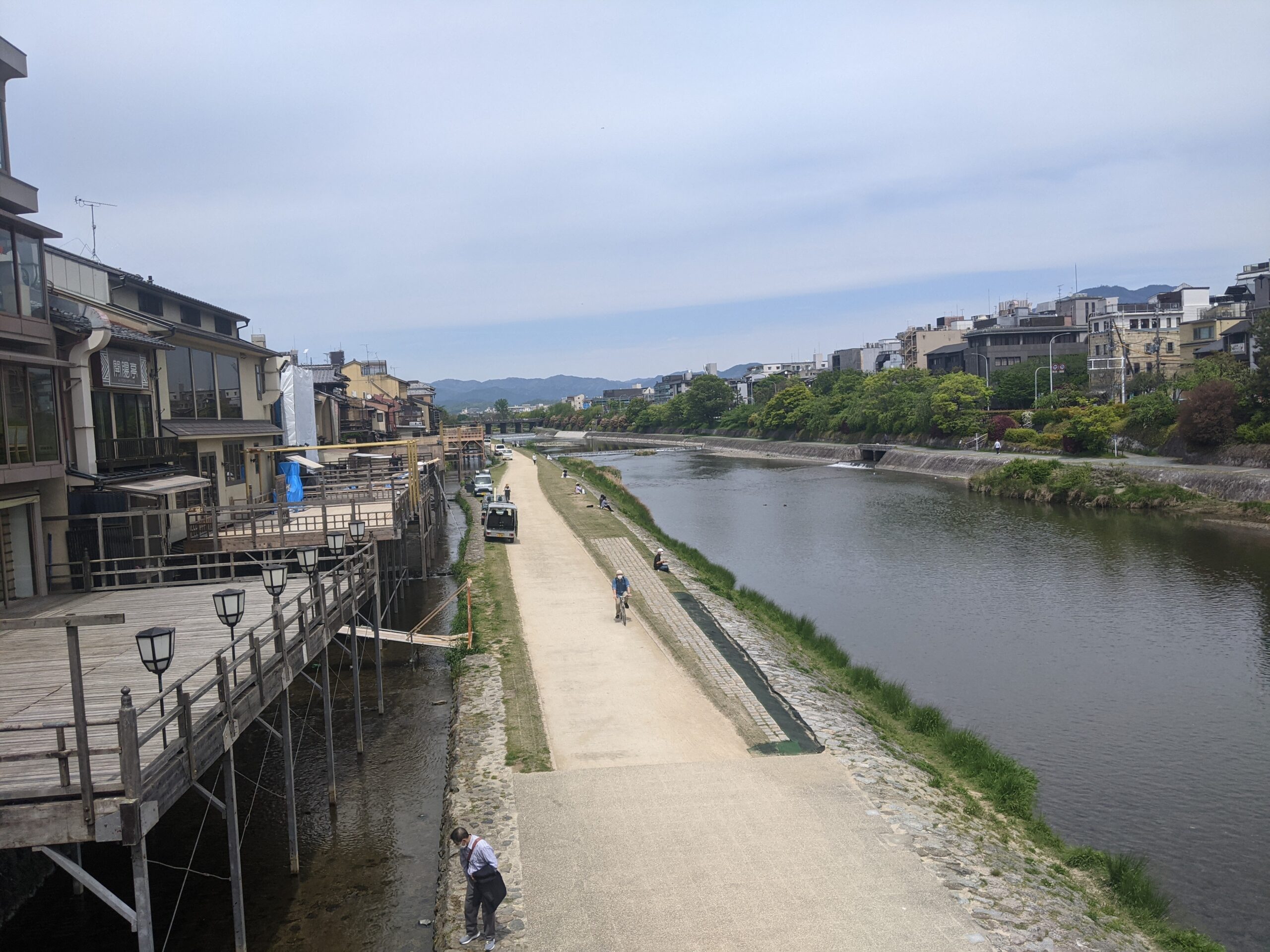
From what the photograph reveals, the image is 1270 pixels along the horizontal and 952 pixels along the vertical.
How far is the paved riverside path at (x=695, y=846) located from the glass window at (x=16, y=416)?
1112 cm

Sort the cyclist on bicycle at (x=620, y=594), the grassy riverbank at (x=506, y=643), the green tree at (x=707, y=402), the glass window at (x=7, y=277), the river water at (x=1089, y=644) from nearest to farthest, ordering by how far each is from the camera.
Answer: the river water at (x=1089, y=644) → the grassy riverbank at (x=506, y=643) → the glass window at (x=7, y=277) → the cyclist on bicycle at (x=620, y=594) → the green tree at (x=707, y=402)

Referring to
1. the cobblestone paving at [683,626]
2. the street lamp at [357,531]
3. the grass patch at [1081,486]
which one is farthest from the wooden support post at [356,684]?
the grass patch at [1081,486]

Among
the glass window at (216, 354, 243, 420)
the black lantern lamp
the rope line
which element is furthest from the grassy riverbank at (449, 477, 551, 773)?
the glass window at (216, 354, 243, 420)

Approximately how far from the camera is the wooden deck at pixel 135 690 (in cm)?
802

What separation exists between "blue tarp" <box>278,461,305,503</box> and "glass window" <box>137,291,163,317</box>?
702 centimetres

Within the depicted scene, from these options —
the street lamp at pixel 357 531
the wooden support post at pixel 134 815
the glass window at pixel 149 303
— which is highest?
the glass window at pixel 149 303

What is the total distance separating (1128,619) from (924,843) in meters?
19.0

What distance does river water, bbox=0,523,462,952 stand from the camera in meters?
11.6

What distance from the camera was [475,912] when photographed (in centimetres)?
1007

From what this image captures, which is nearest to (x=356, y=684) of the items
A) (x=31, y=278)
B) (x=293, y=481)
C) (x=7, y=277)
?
(x=7, y=277)

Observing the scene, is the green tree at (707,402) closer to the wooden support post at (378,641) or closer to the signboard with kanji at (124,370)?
the signboard with kanji at (124,370)

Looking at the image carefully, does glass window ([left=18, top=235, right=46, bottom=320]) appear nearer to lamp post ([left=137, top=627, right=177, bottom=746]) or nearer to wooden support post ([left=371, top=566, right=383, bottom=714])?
wooden support post ([left=371, top=566, right=383, bottom=714])

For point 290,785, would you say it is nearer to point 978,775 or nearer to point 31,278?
point 978,775

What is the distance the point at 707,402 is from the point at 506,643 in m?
132
